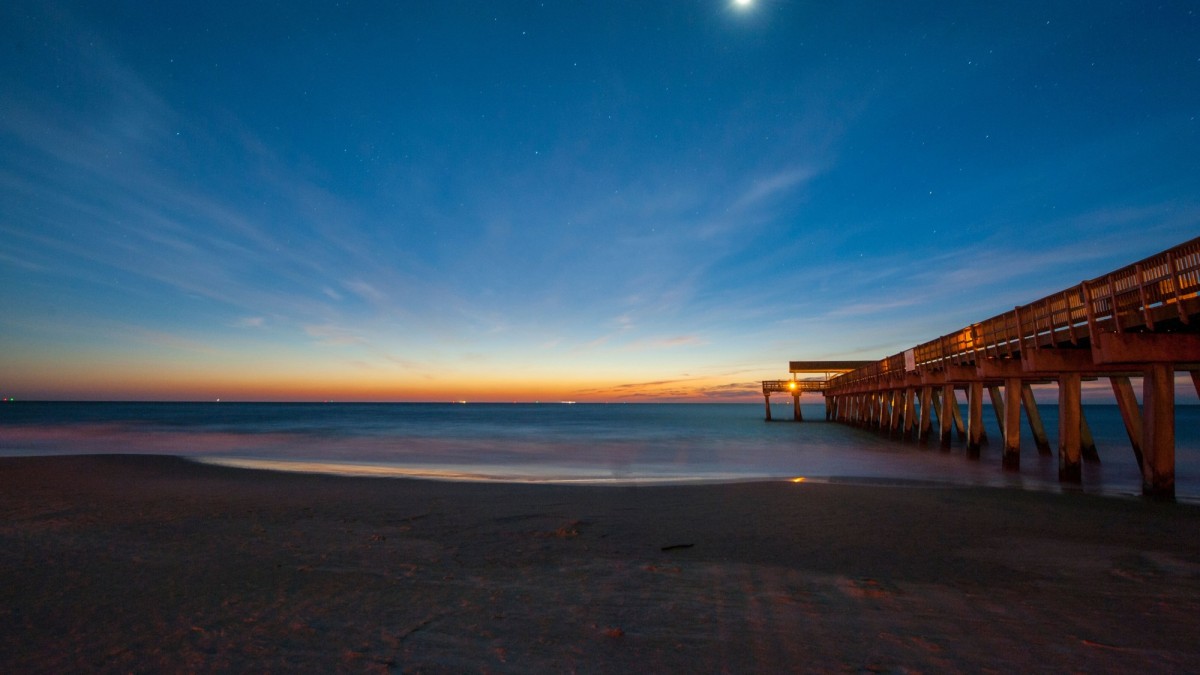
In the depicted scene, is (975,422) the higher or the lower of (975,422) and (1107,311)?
the lower

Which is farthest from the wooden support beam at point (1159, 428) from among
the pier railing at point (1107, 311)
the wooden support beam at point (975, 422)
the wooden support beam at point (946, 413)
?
the wooden support beam at point (946, 413)

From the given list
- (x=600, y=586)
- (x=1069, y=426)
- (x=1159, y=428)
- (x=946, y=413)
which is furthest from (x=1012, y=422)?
(x=600, y=586)

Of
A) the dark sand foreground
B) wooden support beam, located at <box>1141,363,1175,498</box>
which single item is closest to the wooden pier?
wooden support beam, located at <box>1141,363,1175,498</box>

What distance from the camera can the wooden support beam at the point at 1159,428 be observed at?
1070cm

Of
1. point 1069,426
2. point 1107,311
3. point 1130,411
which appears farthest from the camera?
point 1130,411

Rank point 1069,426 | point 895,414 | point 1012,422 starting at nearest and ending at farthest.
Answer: point 1069,426
point 1012,422
point 895,414

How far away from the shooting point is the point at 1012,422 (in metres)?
16.7

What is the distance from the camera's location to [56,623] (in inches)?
178

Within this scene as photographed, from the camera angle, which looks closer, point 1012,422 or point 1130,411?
point 1130,411

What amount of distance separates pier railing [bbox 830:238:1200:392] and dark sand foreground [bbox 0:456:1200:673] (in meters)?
3.33

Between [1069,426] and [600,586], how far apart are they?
46.1ft

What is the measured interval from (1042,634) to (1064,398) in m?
12.8

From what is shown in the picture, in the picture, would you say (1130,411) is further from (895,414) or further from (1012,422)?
(895,414)

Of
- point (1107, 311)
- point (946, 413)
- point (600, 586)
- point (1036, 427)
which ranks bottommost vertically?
point (600, 586)
